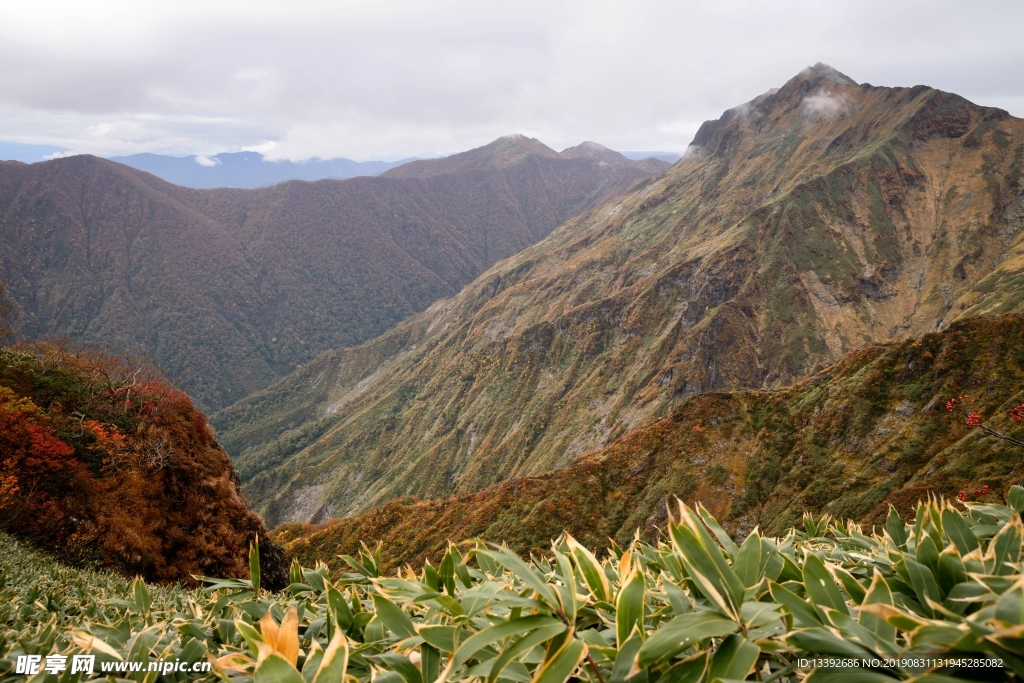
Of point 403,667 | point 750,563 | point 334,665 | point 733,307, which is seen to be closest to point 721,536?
point 750,563

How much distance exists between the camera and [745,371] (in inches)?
4407

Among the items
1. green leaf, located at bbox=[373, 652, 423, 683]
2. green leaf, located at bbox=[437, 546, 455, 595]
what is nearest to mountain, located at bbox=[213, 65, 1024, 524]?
green leaf, located at bbox=[437, 546, 455, 595]

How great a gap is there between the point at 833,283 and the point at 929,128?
77.9 metres

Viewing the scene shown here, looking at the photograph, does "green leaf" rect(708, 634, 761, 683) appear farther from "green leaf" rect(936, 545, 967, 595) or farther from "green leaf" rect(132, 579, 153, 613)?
"green leaf" rect(132, 579, 153, 613)

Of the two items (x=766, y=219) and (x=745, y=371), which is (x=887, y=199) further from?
(x=745, y=371)

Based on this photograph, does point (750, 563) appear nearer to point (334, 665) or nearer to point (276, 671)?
point (334, 665)

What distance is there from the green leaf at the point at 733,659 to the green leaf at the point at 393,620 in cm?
145

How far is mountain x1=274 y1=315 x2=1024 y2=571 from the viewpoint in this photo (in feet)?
94.1

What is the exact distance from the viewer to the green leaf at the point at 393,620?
101 inches

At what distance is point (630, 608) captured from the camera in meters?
2.12

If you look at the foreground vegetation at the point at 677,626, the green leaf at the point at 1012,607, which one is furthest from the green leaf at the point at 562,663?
the green leaf at the point at 1012,607

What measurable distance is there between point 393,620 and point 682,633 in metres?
1.45

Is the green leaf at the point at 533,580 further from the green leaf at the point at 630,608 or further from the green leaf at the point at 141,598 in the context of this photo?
the green leaf at the point at 141,598

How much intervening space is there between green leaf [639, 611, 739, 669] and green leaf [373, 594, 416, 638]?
125 centimetres
